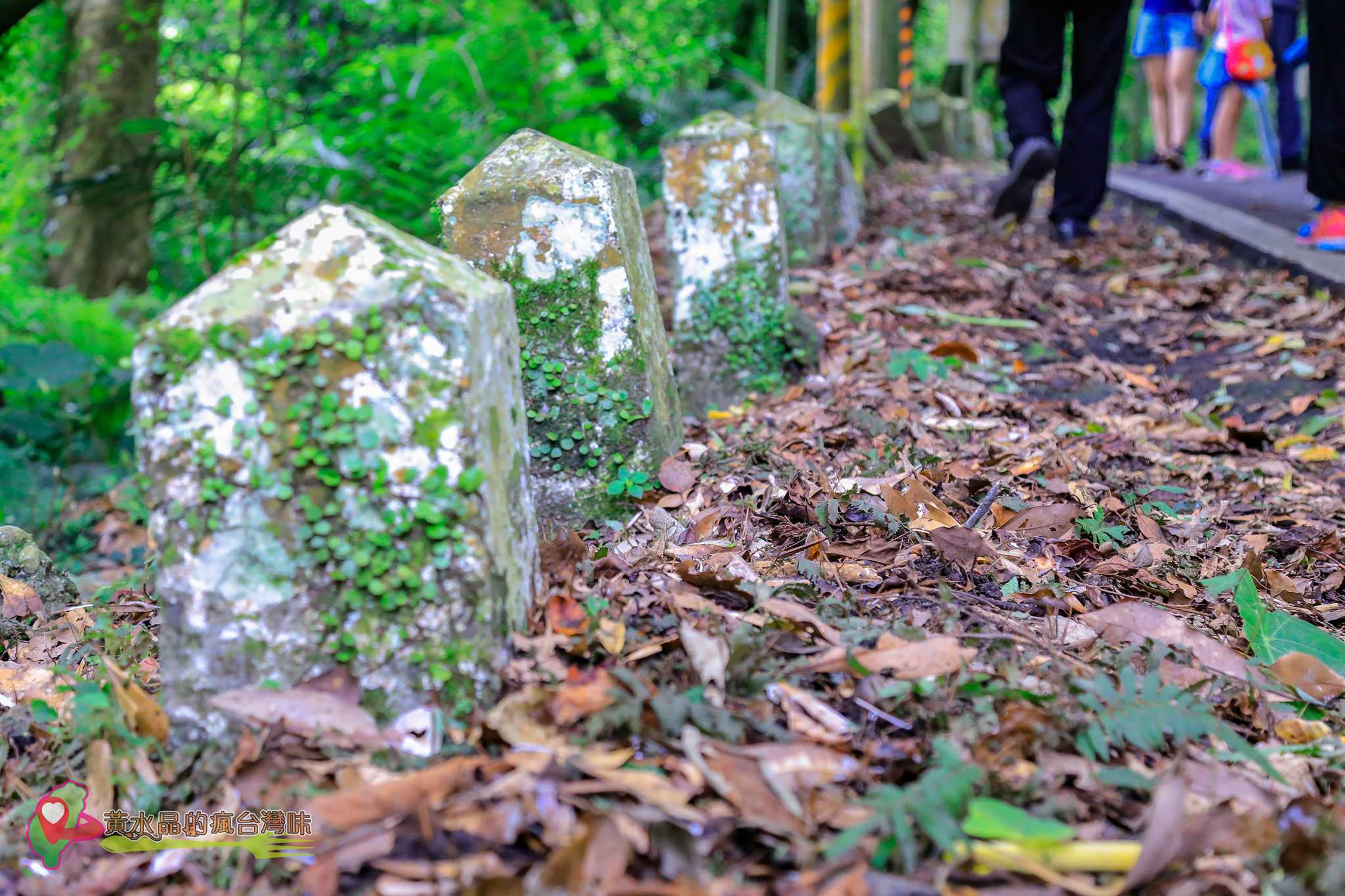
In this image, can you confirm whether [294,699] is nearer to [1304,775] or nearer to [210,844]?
[210,844]

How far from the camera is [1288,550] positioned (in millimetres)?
2643

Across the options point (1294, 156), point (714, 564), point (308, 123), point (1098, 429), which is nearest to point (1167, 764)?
point (714, 564)

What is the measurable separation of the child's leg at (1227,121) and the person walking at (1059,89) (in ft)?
10.6

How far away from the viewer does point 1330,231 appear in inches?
200

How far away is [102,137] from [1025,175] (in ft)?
22.6

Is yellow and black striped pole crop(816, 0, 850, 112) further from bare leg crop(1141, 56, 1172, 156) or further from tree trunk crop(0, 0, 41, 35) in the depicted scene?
tree trunk crop(0, 0, 41, 35)

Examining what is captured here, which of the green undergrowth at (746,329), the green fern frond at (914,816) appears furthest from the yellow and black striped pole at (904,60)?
the green fern frond at (914,816)

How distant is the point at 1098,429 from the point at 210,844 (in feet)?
9.88

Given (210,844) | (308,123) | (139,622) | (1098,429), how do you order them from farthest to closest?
(308,123) → (1098,429) → (139,622) → (210,844)

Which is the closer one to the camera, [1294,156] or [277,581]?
[277,581]

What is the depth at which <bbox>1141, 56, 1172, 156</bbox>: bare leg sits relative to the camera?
28.5 ft

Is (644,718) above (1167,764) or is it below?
above

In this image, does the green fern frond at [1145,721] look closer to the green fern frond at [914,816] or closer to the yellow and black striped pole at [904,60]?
the green fern frond at [914,816]

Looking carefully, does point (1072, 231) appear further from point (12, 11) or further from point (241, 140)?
point (12, 11)
